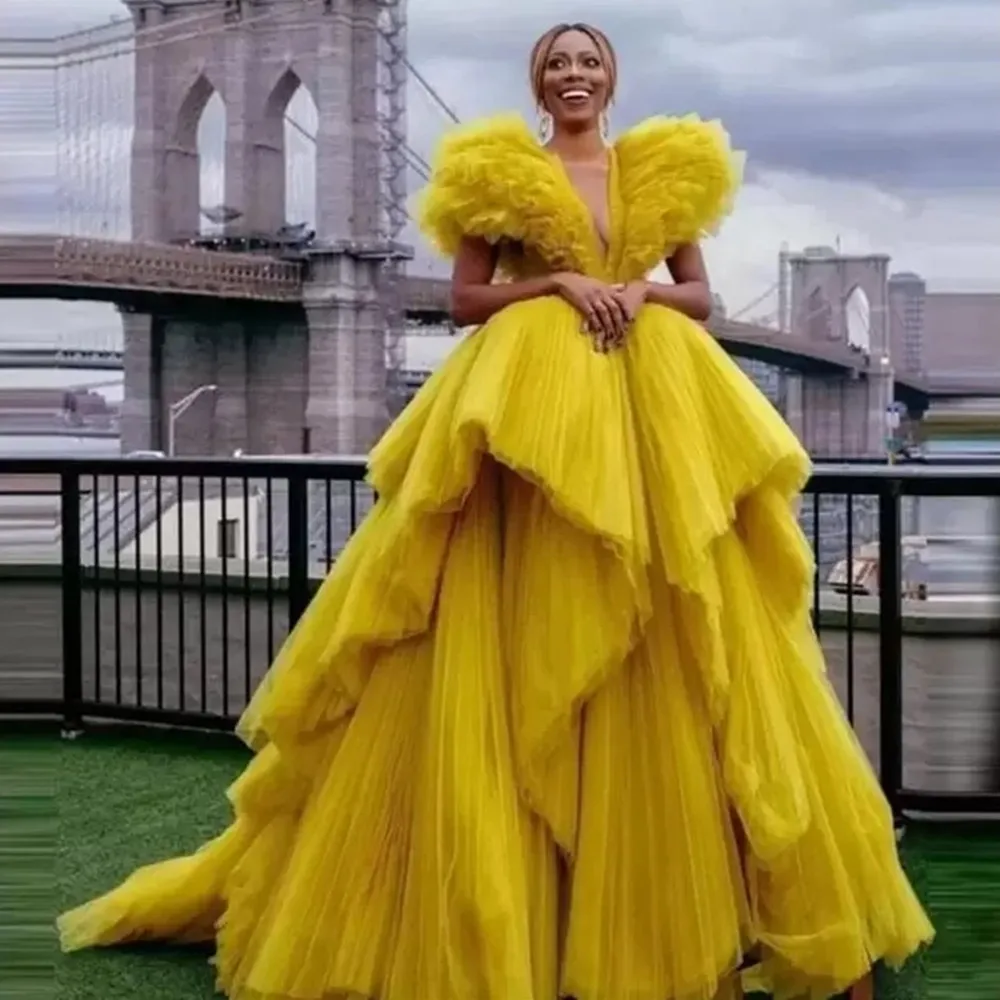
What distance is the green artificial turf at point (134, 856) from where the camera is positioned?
1794mm

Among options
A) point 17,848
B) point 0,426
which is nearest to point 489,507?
point 17,848

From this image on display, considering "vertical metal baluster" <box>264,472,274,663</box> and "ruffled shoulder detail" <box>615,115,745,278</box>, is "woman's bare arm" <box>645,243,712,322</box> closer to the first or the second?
"ruffled shoulder detail" <box>615,115,745,278</box>

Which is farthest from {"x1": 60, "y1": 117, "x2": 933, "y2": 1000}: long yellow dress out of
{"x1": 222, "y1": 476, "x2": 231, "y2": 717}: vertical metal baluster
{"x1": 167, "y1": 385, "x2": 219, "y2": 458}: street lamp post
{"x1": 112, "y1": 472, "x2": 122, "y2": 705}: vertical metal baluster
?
{"x1": 167, "y1": 385, "x2": 219, "y2": 458}: street lamp post

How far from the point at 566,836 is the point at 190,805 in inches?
59.2

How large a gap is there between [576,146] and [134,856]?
1.45 m

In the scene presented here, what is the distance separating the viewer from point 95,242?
901cm

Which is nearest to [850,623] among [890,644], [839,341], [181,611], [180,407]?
[890,644]

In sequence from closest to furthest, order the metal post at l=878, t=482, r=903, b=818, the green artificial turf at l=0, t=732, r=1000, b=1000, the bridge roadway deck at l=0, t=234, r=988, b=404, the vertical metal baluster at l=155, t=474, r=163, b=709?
the green artificial turf at l=0, t=732, r=1000, b=1000, the metal post at l=878, t=482, r=903, b=818, the vertical metal baluster at l=155, t=474, r=163, b=709, the bridge roadway deck at l=0, t=234, r=988, b=404

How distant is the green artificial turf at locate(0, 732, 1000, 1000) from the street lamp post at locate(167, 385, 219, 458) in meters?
8.83

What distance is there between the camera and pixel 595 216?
1536 millimetres

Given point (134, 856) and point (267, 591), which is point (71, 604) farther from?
point (134, 856)

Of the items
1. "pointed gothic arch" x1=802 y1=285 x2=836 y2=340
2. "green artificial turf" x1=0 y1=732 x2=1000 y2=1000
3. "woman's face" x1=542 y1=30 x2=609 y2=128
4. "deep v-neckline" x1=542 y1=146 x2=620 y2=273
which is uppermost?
"pointed gothic arch" x1=802 y1=285 x2=836 y2=340

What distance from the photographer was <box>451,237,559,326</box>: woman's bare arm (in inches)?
59.1

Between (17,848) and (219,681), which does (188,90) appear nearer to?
(219,681)
